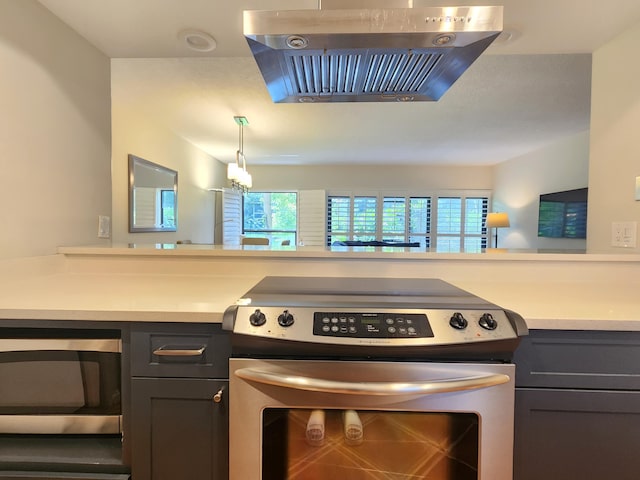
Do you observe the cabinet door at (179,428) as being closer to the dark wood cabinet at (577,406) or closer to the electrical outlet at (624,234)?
the dark wood cabinet at (577,406)

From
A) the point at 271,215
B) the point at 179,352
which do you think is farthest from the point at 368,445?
the point at 271,215

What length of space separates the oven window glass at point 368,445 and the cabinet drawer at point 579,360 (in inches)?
8.0

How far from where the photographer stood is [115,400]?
96 cm

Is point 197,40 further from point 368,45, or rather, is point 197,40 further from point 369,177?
point 369,177

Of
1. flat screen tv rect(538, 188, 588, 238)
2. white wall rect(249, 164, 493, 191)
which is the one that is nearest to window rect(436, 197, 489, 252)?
white wall rect(249, 164, 493, 191)

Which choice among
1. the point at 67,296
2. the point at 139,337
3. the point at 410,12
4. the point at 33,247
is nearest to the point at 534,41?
the point at 410,12

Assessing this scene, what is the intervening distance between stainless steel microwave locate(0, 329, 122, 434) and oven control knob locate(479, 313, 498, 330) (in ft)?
3.14

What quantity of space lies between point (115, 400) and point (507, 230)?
6117mm

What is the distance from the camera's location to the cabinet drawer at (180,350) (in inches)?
35.6

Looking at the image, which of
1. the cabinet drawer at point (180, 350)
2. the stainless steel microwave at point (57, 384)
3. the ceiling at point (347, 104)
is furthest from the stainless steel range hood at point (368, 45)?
the stainless steel microwave at point (57, 384)

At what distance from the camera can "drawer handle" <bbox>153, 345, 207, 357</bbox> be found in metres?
0.89

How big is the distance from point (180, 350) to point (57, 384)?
396 mm

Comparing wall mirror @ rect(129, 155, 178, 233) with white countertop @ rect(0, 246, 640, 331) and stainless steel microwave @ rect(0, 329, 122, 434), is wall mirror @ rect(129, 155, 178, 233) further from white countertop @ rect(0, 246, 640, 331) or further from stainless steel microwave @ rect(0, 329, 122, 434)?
stainless steel microwave @ rect(0, 329, 122, 434)

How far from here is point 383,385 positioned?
32.6 inches
